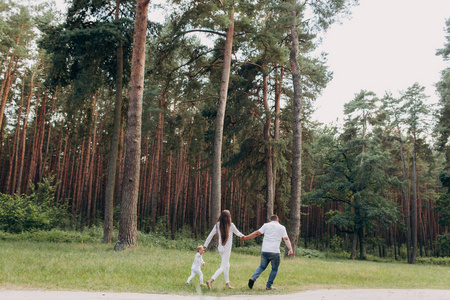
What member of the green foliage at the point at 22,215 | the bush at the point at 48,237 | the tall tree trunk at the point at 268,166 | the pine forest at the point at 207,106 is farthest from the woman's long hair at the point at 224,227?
the green foliage at the point at 22,215

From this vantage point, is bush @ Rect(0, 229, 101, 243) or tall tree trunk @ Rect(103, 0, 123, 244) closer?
tall tree trunk @ Rect(103, 0, 123, 244)

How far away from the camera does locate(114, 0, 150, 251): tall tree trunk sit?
13273 mm

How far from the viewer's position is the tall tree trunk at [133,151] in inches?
523

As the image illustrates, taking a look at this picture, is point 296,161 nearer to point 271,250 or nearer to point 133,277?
point 271,250

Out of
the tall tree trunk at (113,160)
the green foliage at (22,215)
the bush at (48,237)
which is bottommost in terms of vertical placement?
the bush at (48,237)

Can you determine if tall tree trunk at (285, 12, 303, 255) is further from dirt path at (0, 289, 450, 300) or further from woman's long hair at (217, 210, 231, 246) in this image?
woman's long hair at (217, 210, 231, 246)

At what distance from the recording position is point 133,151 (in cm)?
1370

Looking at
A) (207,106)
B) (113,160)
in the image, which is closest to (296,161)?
(207,106)

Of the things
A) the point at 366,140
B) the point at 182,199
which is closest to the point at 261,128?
the point at 366,140

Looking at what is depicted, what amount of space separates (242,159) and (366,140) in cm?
1376

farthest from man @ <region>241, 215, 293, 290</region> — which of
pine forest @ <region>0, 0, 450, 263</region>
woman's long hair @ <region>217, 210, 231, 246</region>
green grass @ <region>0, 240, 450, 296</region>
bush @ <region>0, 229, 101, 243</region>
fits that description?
bush @ <region>0, 229, 101, 243</region>

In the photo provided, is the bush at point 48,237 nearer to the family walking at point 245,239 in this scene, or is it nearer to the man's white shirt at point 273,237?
the family walking at point 245,239

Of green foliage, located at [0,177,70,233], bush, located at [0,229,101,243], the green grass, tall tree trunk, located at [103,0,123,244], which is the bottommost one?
bush, located at [0,229,101,243]

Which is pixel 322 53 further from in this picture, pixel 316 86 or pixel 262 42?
pixel 262 42
